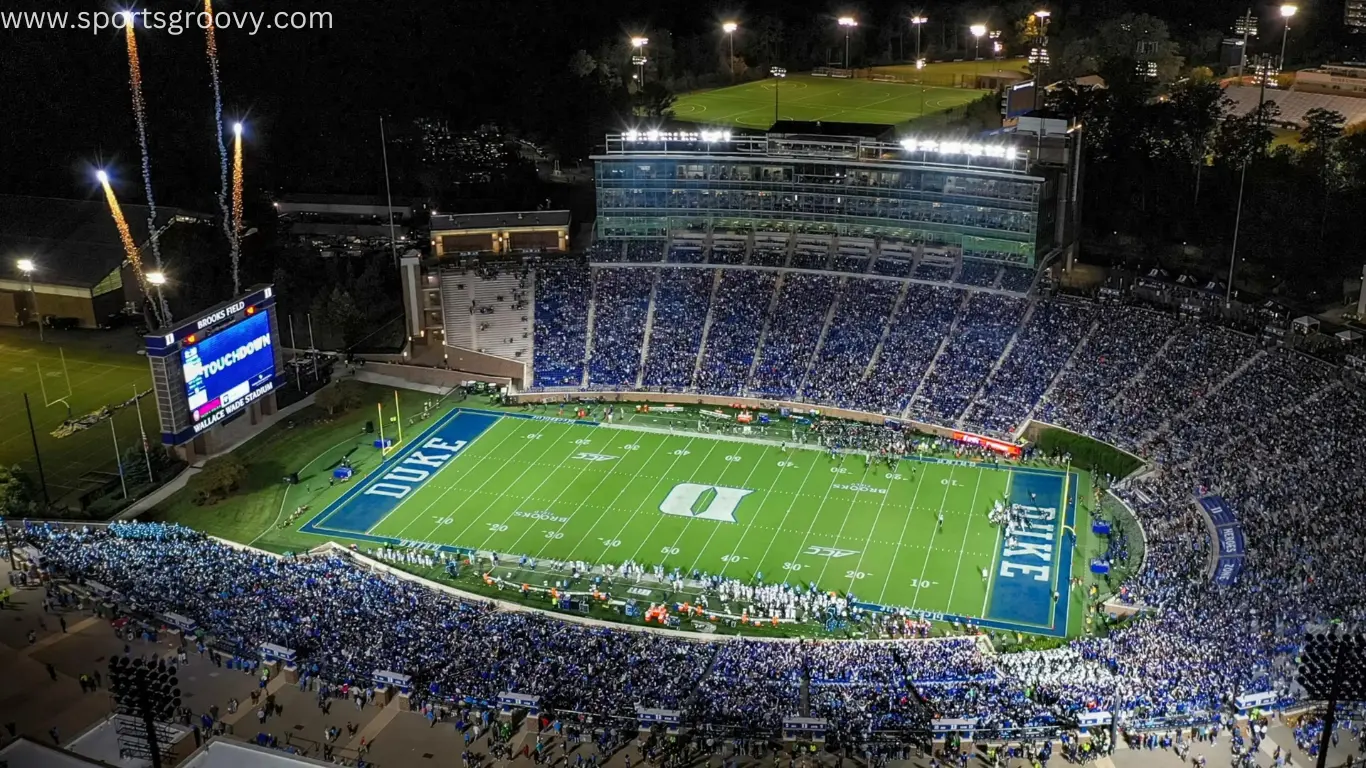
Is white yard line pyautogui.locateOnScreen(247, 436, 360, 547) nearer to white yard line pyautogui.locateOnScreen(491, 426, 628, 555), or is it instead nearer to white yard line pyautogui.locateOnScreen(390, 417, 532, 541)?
white yard line pyautogui.locateOnScreen(390, 417, 532, 541)

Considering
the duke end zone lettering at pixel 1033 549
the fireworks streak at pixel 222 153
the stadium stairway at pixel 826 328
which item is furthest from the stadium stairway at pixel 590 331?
the duke end zone lettering at pixel 1033 549

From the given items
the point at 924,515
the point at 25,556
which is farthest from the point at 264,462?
the point at 924,515

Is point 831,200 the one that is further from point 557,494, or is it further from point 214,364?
point 214,364

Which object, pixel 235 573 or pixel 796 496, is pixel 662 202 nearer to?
pixel 796 496

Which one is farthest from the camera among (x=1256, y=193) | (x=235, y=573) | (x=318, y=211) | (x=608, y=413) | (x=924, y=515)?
(x=318, y=211)

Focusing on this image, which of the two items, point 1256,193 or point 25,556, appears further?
point 1256,193

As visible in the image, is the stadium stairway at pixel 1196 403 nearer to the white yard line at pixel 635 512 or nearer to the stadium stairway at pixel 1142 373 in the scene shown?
the stadium stairway at pixel 1142 373
